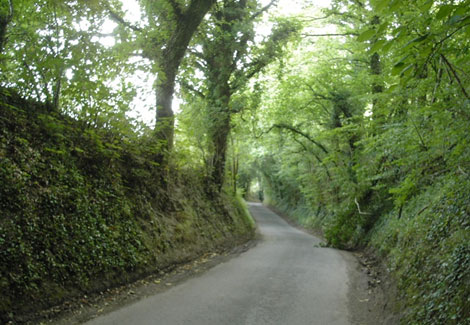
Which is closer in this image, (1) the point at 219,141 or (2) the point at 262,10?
(1) the point at 219,141

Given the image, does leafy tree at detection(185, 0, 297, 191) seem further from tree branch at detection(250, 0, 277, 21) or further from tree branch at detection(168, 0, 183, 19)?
tree branch at detection(168, 0, 183, 19)

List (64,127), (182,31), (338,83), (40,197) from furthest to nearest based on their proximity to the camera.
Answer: (338,83), (182,31), (64,127), (40,197)

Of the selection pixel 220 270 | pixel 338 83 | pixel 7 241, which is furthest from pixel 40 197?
pixel 338 83

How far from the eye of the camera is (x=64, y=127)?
7.07 m

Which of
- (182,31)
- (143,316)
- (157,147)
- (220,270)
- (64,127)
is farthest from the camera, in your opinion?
(182,31)

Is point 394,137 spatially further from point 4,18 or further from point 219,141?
point 219,141

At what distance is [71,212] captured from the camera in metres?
6.25

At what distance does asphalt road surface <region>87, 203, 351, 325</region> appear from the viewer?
5.48 metres

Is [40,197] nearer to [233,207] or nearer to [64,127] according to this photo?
[64,127]

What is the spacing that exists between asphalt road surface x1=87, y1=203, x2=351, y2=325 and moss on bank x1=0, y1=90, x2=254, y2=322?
0.95m

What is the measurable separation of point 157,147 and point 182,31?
396 cm

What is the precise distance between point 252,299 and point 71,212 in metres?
3.64

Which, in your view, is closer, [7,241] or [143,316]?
[7,241]

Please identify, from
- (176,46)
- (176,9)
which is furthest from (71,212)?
(176,9)
